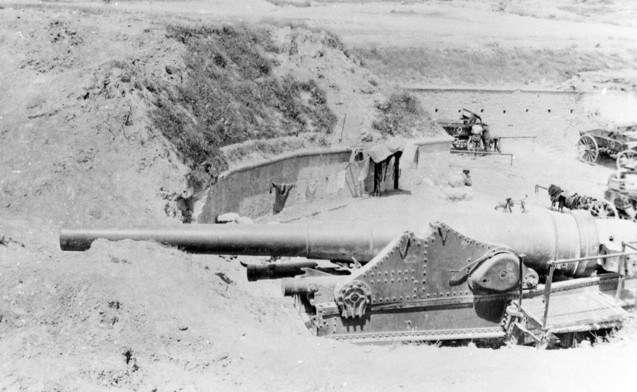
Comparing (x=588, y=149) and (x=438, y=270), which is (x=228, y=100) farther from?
(x=588, y=149)

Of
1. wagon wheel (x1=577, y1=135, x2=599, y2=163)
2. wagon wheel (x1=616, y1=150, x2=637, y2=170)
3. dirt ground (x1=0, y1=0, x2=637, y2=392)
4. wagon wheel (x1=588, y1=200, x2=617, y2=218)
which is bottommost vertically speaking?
wagon wheel (x1=577, y1=135, x2=599, y2=163)

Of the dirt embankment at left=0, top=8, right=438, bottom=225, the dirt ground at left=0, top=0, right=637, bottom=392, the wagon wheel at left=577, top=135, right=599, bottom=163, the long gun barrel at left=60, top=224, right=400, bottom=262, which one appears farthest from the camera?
the wagon wheel at left=577, top=135, right=599, bottom=163

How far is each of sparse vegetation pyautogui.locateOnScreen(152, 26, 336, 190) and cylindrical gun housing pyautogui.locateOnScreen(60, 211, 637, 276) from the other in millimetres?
5117

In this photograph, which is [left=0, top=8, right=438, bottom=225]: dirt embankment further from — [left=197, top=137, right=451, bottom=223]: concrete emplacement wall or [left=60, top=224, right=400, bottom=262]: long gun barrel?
[left=60, top=224, right=400, bottom=262]: long gun barrel

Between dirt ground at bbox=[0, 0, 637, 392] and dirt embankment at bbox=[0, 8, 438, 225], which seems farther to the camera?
dirt embankment at bbox=[0, 8, 438, 225]

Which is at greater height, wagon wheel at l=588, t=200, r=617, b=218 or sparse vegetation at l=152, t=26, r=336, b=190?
sparse vegetation at l=152, t=26, r=336, b=190

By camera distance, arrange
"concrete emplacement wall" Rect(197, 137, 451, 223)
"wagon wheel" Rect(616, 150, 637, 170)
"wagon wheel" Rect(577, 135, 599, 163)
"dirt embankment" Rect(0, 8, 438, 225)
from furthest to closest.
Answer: "wagon wheel" Rect(577, 135, 599, 163) < "wagon wheel" Rect(616, 150, 637, 170) < "concrete emplacement wall" Rect(197, 137, 451, 223) < "dirt embankment" Rect(0, 8, 438, 225)

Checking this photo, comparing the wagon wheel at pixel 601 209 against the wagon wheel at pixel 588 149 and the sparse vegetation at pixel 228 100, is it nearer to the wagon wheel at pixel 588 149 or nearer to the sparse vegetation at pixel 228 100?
the sparse vegetation at pixel 228 100

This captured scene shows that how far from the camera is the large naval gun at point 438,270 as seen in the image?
7379 mm

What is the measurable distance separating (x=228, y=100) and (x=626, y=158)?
14368mm

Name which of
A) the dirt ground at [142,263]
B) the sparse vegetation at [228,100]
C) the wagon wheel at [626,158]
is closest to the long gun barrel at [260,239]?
the dirt ground at [142,263]

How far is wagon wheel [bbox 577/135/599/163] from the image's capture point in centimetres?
2419

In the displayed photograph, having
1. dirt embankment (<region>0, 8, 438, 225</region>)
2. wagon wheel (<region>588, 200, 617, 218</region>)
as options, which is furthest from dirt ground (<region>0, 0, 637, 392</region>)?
wagon wheel (<region>588, 200, 617, 218</region>)

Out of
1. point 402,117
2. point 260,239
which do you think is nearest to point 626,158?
point 402,117
